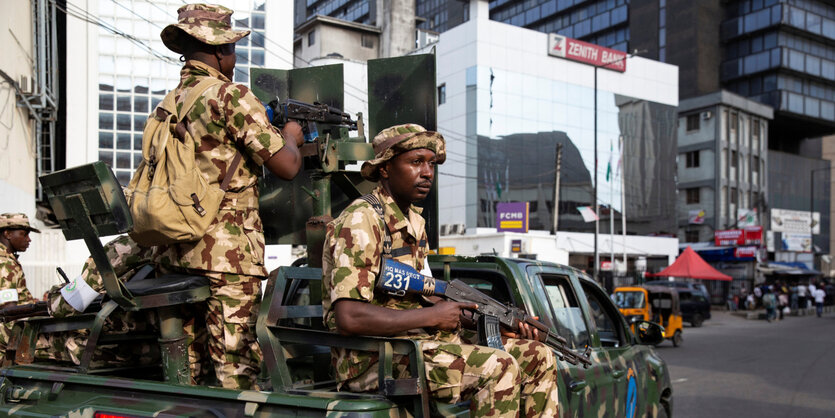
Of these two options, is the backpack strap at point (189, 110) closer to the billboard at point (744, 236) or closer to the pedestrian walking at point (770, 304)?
the pedestrian walking at point (770, 304)

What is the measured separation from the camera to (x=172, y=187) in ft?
9.02

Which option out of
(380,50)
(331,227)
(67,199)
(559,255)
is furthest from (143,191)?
(380,50)

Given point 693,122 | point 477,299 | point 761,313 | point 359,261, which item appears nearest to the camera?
point 359,261

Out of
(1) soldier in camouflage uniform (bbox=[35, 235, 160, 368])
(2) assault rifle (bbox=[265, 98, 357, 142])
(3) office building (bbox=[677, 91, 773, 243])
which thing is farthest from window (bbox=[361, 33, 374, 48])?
(1) soldier in camouflage uniform (bbox=[35, 235, 160, 368])

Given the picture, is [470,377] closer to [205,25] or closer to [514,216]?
[205,25]

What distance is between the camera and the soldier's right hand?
2.67 meters

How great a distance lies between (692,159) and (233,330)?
51.3 meters

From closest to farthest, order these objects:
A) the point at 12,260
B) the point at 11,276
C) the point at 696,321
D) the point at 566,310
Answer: the point at 566,310, the point at 11,276, the point at 12,260, the point at 696,321

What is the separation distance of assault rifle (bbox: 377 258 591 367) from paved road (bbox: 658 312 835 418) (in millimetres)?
5575

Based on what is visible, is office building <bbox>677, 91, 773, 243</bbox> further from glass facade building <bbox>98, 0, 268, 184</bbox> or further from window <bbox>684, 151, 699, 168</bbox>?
glass facade building <bbox>98, 0, 268, 184</bbox>

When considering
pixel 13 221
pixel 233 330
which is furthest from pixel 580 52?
pixel 233 330

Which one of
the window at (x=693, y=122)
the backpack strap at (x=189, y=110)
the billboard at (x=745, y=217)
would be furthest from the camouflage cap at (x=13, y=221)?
the window at (x=693, y=122)

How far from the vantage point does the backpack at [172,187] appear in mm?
2701

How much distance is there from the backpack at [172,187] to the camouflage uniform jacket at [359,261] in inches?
21.3
